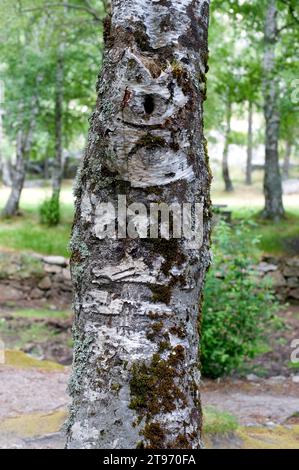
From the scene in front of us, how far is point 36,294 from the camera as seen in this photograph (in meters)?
12.6

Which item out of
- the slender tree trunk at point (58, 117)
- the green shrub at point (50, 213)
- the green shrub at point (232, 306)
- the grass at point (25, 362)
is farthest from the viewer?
the slender tree trunk at point (58, 117)

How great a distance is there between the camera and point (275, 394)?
754 cm

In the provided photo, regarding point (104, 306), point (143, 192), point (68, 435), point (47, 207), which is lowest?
point (47, 207)

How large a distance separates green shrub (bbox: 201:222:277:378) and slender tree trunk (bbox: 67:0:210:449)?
17.5 ft

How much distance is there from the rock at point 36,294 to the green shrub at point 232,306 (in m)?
5.42

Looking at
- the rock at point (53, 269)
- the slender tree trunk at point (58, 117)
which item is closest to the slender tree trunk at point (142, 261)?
the rock at point (53, 269)

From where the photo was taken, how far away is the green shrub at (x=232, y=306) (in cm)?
763

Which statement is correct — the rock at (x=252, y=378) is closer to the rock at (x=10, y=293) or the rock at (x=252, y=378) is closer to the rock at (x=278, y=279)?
the rock at (x=278, y=279)

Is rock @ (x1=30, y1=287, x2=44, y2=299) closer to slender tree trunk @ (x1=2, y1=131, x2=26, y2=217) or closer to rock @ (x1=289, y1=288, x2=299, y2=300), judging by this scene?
slender tree trunk @ (x1=2, y1=131, x2=26, y2=217)

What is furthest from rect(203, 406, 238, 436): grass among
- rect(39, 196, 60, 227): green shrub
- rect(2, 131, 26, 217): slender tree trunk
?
rect(2, 131, 26, 217): slender tree trunk

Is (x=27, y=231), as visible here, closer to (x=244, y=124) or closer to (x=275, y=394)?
(x=275, y=394)

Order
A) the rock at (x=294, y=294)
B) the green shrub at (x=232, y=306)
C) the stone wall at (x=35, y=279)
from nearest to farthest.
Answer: the green shrub at (x=232, y=306) < the stone wall at (x=35, y=279) < the rock at (x=294, y=294)

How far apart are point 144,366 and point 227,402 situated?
516cm

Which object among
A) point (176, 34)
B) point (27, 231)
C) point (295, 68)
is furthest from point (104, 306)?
point (27, 231)
